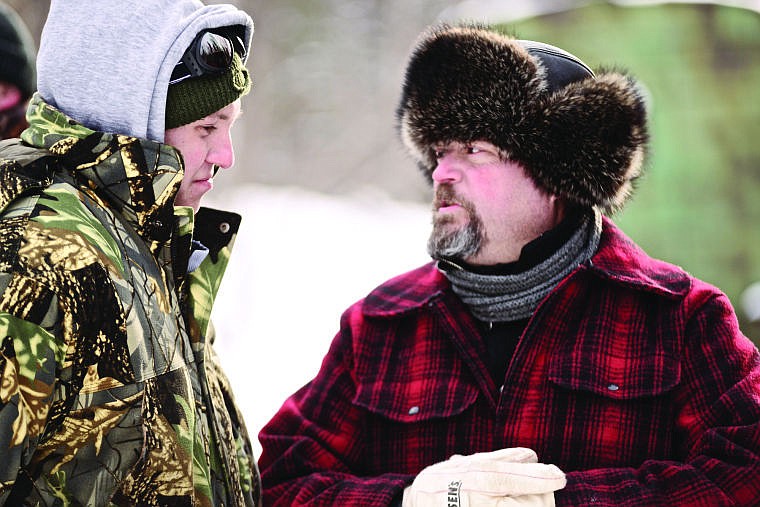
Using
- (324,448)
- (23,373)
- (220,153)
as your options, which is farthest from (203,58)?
(324,448)

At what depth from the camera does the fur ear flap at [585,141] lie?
2385mm

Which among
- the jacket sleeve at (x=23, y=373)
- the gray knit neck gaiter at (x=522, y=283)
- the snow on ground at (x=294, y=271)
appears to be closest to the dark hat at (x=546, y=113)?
the gray knit neck gaiter at (x=522, y=283)

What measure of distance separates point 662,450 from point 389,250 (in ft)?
15.2

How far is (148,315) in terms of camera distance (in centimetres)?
175

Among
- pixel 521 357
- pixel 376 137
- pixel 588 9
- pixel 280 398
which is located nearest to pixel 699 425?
pixel 521 357

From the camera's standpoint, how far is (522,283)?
236cm

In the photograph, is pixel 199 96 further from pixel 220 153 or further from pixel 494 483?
pixel 494 483

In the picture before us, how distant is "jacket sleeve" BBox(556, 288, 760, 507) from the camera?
80.0 inches

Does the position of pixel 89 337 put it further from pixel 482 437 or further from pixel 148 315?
pixel 482 437

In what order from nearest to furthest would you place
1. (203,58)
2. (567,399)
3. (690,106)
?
(203,58) → (567,399) → (690,106)

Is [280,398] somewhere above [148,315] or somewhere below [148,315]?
below

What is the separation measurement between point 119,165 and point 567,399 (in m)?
1.16

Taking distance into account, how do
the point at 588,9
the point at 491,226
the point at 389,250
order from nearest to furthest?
the point at 491,226
the point at 588,9
the point at 389,250

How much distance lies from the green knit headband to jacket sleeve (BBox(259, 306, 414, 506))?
2.61 feet
